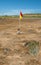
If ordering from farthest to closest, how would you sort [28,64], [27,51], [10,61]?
[27,51], [10,61], [28,64]

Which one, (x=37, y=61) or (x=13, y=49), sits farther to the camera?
(x=13, y=49)

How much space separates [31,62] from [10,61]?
4.88 feet

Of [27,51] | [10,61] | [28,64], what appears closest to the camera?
[28,64]

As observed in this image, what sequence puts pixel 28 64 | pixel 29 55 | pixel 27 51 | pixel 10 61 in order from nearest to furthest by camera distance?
pixel 28 64 < pixel 10 61 < pixel 29 55 < pixel 27 51

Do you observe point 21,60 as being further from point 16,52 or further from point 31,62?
point 16,52

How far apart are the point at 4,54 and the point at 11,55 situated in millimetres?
590

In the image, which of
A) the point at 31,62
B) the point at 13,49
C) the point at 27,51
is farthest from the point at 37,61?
the point at 13,49

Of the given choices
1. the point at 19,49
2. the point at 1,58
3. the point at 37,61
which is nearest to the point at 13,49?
the point at 19,49

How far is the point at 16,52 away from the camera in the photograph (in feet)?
49.8

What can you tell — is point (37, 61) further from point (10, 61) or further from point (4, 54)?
point (4, 54)

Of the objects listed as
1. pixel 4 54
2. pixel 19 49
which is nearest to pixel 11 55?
pixel 4 54

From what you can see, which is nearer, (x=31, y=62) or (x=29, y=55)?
(x=31, y=62)

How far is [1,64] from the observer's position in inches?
488

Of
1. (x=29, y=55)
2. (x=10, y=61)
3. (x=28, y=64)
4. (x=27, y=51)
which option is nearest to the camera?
(x=28, y=64)
